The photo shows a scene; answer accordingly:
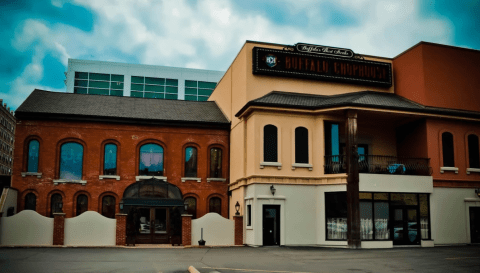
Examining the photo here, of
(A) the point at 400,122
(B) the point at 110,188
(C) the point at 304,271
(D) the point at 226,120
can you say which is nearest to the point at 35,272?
(C) the point at 304,271

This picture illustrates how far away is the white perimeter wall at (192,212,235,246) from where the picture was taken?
2397 centimetres

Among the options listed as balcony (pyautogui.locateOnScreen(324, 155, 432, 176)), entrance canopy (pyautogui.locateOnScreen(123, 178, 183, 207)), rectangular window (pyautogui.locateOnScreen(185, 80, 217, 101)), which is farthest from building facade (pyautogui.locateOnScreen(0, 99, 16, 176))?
balcony (pyautogui.locateOnScreen(324, 155, 432, 176))

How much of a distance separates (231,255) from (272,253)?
1.96 meters

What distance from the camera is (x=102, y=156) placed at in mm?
27453

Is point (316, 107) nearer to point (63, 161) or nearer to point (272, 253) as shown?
point (272, 253)

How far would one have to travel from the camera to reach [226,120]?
2930 centimetres

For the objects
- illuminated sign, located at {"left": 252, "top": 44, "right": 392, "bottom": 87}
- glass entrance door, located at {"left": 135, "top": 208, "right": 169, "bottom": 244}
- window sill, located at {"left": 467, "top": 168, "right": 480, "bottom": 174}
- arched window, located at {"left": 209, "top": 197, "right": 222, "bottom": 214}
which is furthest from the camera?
arched window, located at {"left": 209, "top": 197, "right": 222, "bottom": 214}

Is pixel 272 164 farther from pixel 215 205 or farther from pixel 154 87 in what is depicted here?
pixel 154 87

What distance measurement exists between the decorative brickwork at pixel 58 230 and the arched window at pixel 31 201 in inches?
161

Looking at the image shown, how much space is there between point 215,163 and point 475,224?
14.8 metres

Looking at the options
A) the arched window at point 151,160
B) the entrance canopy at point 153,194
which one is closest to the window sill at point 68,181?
the entrance canopy at point 153,194

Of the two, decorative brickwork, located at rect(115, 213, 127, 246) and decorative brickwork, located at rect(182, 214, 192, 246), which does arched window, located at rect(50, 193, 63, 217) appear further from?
decorative brickwork, located at rect(182, 214, 192, 246)

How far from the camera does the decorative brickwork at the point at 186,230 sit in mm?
23598

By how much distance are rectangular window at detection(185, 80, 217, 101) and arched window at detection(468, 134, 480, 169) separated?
3343 centimetres
